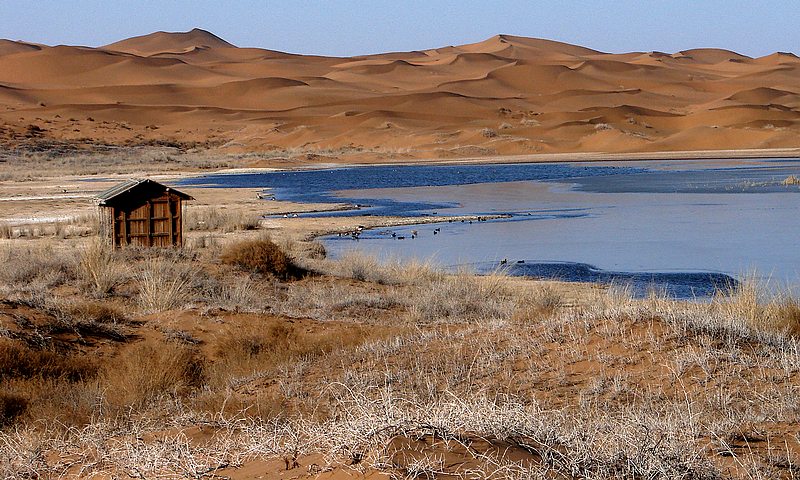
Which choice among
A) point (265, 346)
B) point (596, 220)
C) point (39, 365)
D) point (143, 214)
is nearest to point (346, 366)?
point (265, 346)

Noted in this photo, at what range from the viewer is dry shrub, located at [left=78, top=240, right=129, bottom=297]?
55.8 feet

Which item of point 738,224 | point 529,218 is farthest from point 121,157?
point 738,224

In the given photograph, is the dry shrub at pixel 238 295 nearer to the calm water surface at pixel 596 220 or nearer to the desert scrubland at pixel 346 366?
the desert scrubland at pixel 346 366

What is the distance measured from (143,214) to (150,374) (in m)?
11.8

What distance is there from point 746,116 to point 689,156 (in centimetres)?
2759

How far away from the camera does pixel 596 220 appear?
101 feet

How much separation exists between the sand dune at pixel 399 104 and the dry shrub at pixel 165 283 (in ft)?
193

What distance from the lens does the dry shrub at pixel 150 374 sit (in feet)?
31.5

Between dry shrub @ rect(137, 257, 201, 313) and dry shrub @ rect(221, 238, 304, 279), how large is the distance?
110 cm

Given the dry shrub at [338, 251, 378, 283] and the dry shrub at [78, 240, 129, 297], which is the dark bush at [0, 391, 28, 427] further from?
the dry shrub at [338, 251, 378, 283]

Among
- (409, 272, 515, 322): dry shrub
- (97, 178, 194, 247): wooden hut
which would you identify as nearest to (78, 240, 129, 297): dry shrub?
(97, 178, 194, 247): wooden hut

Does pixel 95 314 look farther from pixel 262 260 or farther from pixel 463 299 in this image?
pixel 262 260

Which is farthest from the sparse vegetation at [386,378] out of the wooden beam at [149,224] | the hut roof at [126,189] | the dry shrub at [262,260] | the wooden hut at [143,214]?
the wooden beam at [149,224]

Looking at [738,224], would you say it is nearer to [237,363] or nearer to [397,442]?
[237,363]
